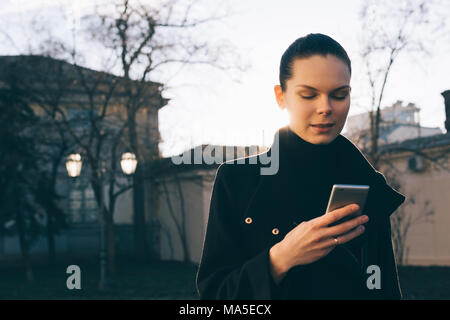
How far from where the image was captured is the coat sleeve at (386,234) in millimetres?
1598

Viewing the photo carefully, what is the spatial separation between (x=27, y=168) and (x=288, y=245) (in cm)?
1756

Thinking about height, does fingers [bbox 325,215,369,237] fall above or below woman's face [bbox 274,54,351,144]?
below

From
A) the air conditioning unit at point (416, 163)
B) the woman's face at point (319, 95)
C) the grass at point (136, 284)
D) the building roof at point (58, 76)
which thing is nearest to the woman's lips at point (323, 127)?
the woman's face at point (319, 95)

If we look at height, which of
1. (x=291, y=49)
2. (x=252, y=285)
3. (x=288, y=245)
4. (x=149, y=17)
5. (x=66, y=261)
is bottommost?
(x=66, y=261)

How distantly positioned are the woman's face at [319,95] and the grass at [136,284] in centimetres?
1132

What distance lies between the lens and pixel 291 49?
1509 millimetres

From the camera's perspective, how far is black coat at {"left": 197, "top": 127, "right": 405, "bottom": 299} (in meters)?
1.48

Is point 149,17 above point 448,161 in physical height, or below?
above

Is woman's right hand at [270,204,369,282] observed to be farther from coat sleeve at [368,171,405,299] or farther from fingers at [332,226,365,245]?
coat sleeve at [368,171,405,299]

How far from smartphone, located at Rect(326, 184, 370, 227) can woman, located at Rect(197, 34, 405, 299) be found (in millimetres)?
161

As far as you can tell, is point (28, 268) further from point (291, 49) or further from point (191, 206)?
point (291, 49)

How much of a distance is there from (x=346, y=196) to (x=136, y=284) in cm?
1485

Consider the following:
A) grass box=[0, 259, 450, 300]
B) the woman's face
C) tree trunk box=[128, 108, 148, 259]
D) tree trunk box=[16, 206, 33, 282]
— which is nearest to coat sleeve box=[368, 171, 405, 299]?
the woman's face
